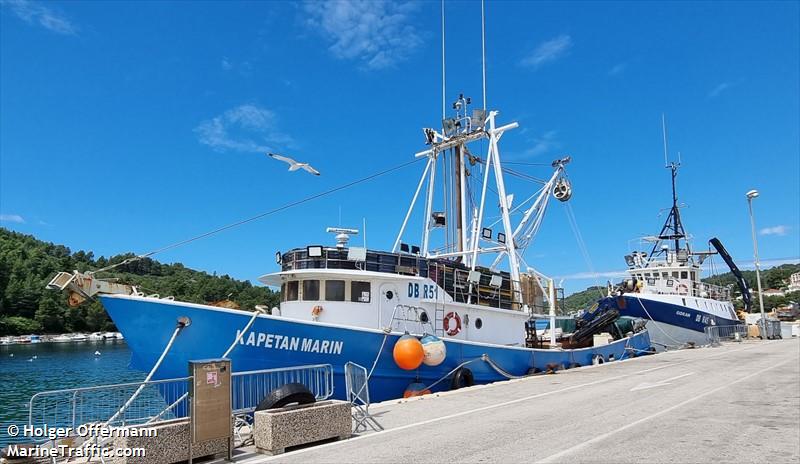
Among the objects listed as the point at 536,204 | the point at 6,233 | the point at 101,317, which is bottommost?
the point at 101,317

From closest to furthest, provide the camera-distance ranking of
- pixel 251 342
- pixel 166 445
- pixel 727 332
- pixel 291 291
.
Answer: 1. pixel 166 445
2. pixel 251 342
3. pixel 291 291
4. pixel 727 332

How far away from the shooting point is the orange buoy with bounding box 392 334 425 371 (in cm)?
1220

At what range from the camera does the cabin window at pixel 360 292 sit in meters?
13.3

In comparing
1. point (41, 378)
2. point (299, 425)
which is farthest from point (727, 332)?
point (41, 378)

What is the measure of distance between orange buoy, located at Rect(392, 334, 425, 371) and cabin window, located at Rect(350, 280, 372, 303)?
1.53 meters

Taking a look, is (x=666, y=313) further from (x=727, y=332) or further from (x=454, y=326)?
(x=454, y=326)

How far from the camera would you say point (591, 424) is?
9.03m

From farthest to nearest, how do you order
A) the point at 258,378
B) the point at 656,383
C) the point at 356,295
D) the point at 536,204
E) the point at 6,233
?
the point at 6,233, the point at 536,204, the point at 656,383, the point at 356,295, the point at 258,378

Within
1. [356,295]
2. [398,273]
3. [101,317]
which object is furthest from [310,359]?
[101,317]

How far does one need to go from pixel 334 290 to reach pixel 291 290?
1.23 meters

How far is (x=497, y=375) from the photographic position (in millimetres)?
15797

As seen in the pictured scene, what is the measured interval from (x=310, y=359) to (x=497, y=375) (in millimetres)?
6762

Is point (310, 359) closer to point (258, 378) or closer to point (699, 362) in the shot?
point (258, 378)

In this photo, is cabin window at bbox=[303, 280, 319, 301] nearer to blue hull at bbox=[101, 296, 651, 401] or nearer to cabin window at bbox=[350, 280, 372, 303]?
cabin window at bbox=[350, 280, 372, 303]
